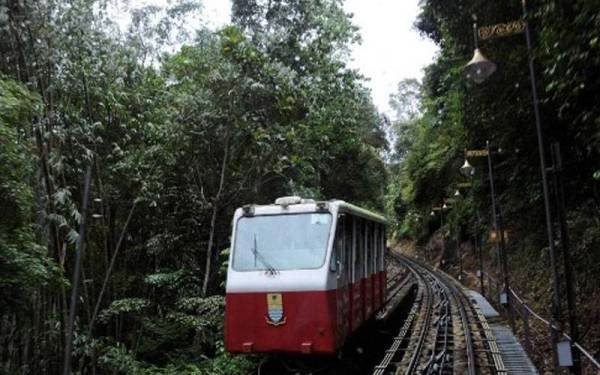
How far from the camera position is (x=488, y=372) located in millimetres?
8969

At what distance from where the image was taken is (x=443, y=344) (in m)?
11.5

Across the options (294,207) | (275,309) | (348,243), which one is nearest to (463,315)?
(348,243)

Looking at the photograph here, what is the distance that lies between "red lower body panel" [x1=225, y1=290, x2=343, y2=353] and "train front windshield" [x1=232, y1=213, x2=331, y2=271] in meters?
0.45

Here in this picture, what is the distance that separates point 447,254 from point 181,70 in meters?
26.8

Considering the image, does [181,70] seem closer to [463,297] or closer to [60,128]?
[60,128]

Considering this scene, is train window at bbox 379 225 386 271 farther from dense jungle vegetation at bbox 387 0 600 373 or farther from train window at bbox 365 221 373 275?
dense jungle vegetation at bbox 387 0 600 373

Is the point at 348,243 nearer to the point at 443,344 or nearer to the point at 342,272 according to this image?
the point at 342,272

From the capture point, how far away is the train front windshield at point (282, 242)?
8.03m

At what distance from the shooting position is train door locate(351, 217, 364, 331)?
30.7 feet

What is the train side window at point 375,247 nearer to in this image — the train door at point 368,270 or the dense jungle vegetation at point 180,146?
the train door at point 368,270

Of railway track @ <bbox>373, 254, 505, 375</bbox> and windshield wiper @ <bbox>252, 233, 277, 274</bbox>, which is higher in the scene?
windshield wiper @ <bbox>252, 233, 277, 274</bbox>

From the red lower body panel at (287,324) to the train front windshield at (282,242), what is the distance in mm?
452

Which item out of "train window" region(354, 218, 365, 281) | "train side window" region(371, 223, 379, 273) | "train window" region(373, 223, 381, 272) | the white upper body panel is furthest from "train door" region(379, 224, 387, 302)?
the white upper body panel

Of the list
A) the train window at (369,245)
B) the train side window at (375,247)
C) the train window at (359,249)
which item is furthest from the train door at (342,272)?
the train side window at (375,247)
